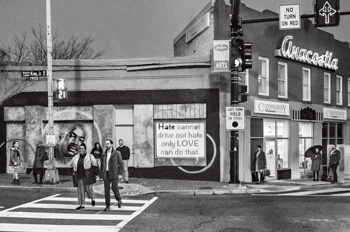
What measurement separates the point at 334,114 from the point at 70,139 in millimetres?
14966

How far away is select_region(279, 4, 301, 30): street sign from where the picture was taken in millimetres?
14617

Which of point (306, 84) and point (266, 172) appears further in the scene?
point (306, 84)

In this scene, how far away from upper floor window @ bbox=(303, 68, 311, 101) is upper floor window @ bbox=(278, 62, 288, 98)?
6.33 feet

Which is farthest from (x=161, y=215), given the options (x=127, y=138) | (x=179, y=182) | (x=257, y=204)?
(x=127, y=138)

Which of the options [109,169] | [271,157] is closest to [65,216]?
[109,169]

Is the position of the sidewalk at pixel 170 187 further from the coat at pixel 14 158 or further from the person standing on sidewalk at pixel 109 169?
the person standing on sidewalk at pixel 109 169

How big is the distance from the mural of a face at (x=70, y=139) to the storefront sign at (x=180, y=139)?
3.40 meters

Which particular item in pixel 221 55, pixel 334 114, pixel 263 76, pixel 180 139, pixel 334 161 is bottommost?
pixel 334 161

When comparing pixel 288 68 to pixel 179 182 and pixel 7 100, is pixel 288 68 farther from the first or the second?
pixel 7 100

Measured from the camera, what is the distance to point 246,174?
19.7 metres

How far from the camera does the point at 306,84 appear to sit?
24125 mm

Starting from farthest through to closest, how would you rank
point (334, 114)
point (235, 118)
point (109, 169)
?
point (334, 114) < point (235, 118) < point (109, 169)

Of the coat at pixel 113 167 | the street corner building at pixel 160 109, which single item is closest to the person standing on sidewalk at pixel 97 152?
the street corner building at pixel 160 109

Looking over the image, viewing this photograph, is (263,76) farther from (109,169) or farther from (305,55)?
(109,169)
